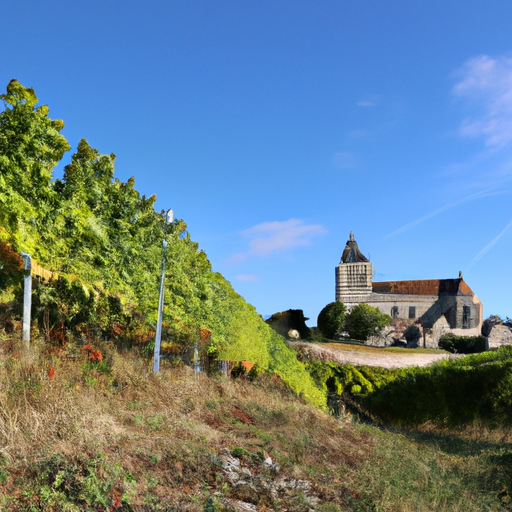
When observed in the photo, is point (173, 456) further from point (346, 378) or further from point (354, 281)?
point (354, 281)

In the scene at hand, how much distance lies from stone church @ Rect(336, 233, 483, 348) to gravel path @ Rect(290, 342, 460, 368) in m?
29.5

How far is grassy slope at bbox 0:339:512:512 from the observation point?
579cm

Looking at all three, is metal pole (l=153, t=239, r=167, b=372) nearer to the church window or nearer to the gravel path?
the gravel path

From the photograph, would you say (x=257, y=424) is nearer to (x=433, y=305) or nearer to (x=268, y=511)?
(x=268, y=511)

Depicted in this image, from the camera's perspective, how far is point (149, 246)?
48.6 ft

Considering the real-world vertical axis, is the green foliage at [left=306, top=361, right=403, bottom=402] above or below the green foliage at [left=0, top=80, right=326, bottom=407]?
below

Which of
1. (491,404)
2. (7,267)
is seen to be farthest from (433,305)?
(7,267)

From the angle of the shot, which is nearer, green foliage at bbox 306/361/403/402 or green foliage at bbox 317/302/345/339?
green foliage at bbox 306/361/403/402

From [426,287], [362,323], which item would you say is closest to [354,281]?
[426,287]

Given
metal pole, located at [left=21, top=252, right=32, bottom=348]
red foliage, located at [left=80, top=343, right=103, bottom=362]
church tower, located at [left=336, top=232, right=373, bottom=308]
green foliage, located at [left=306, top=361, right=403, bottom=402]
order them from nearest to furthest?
1. metal pole, located at [left=21, top=252, right=32, bottom=348]
2. red foliage, located at [left=80, top=343, right=103, bottom=362]
3. green foliage, located at [left=306, top=361, right=403, bottom=402]
4. church tower, located at [left=336, top=232, right=373, bottom=308]

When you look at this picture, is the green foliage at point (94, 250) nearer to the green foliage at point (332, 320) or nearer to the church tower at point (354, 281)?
the green foliage at point (332, 320)

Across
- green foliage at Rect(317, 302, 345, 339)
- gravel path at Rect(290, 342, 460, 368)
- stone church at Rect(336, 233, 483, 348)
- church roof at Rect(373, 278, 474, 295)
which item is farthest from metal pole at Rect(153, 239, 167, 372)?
church roof at Rect(373, 278, 474, 295)

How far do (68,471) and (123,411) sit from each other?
222 centimetres

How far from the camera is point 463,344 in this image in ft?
193
